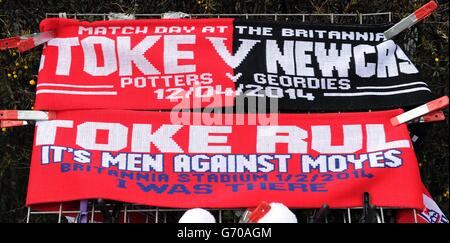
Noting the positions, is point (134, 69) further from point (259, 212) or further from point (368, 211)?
point (368, 211)

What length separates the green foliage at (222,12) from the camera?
4.59m

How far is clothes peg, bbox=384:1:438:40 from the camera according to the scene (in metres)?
4.21

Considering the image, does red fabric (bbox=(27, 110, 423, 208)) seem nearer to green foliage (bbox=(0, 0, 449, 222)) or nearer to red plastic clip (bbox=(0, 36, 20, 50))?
red plastic clip (bbox=(0, 36, 20, 50))

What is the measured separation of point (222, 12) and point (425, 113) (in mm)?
1655

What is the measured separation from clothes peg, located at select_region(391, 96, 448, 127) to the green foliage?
0.70m

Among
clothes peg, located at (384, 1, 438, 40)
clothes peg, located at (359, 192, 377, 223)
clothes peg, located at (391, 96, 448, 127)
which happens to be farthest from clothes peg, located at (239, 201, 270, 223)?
clothes peg, located at (384, 1, 438, 40)

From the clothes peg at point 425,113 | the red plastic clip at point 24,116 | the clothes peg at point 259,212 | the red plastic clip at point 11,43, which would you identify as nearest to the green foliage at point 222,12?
the red plastic clip at point 11,43

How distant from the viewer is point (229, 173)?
390 centimetres

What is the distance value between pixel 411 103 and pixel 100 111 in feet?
6.57

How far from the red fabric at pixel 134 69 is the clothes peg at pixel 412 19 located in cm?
108

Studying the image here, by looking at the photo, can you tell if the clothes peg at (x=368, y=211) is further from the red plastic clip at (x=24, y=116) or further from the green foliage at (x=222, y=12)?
the red plastic clip at (x=24, y=116)

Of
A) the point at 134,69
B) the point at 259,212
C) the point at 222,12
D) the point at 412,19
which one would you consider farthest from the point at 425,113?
the point at 134,69

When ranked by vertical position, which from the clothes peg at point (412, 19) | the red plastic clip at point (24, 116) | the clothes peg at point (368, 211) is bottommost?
the clothes peg at point (368, 211)

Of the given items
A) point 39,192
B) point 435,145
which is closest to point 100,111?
point 39,192
